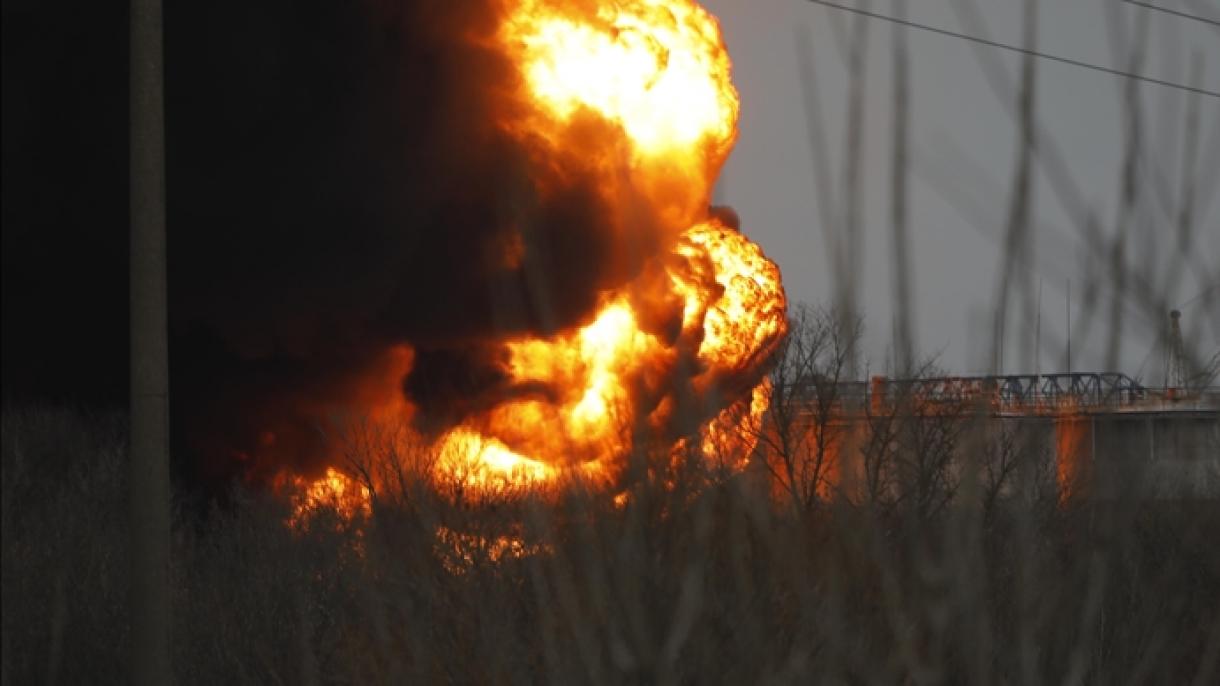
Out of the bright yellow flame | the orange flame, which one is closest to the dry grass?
the orange flame

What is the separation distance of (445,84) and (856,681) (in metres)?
25.6

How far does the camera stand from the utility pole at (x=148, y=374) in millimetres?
7945

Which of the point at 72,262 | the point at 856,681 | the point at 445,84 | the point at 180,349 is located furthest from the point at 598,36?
the point at 856,681

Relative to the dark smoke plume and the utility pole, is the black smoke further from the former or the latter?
the utility pole

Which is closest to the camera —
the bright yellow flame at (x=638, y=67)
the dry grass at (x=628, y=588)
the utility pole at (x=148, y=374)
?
the dry grass at (x=628, y=588)

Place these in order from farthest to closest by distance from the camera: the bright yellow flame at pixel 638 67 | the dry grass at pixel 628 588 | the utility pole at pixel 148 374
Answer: the bright yellow flame at pixel 638 67 → the utility pole at pixel 148 374 → the dry grass at pixel 628 588

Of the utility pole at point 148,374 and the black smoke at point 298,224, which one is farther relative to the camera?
the black smoke at point 298,224

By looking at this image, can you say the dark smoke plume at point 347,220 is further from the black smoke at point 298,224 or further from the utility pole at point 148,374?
the utility pole at point 148,374

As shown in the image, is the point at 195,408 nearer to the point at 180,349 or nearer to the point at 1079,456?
the point at 180,349

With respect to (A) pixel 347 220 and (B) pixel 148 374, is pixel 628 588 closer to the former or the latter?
(B) pixel 148 374

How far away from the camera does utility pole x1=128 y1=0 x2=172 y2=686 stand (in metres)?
7.95

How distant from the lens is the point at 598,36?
2948 centimetres

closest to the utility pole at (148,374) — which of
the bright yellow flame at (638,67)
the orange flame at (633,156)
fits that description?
the orange flame at (633,156)

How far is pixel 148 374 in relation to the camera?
817cm
